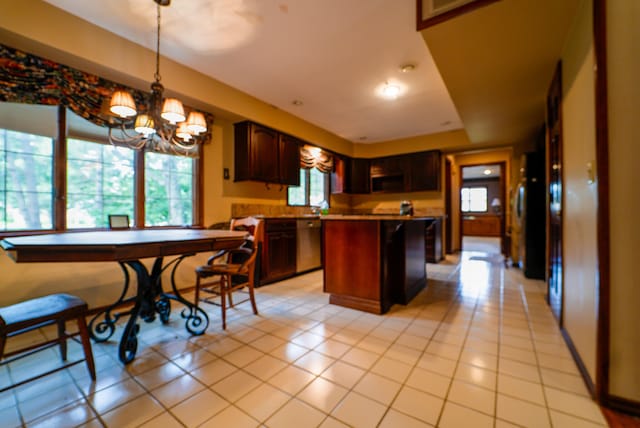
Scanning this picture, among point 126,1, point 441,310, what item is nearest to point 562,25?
point 441,310

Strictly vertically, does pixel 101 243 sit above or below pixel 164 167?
below

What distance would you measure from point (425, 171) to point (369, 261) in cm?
352

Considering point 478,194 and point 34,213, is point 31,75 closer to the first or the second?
point 34,213

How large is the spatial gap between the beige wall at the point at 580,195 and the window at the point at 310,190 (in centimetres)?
346

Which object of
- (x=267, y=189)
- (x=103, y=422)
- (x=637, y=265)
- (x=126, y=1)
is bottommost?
(x=103, y=422)

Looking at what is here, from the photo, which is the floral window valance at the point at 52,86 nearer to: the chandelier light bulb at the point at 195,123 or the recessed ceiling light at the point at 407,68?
the chandelier light bulb at the point at 195,123

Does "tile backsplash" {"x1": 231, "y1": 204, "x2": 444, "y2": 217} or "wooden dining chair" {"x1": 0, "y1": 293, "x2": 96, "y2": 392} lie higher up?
"tile backsplash" {"x1": 231, "y1": 204, "x2": 444, "y2": 217}

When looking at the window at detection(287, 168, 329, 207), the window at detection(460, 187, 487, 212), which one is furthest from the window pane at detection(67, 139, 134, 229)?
the window at detection(460, 187, 487, 212)

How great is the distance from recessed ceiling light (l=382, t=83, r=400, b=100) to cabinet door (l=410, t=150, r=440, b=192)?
213 centimetres

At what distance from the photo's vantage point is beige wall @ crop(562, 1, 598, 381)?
4.76 feet

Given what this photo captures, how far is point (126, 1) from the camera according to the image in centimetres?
199

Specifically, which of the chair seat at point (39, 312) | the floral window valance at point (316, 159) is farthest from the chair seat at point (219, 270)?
Answer: the floral window valance at point (316, 159)

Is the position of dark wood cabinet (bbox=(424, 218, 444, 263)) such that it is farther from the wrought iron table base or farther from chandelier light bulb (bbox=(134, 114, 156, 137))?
chandelier light bulb (bbox=(134, 114, 156, 137))

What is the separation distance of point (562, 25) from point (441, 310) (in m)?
2.43
